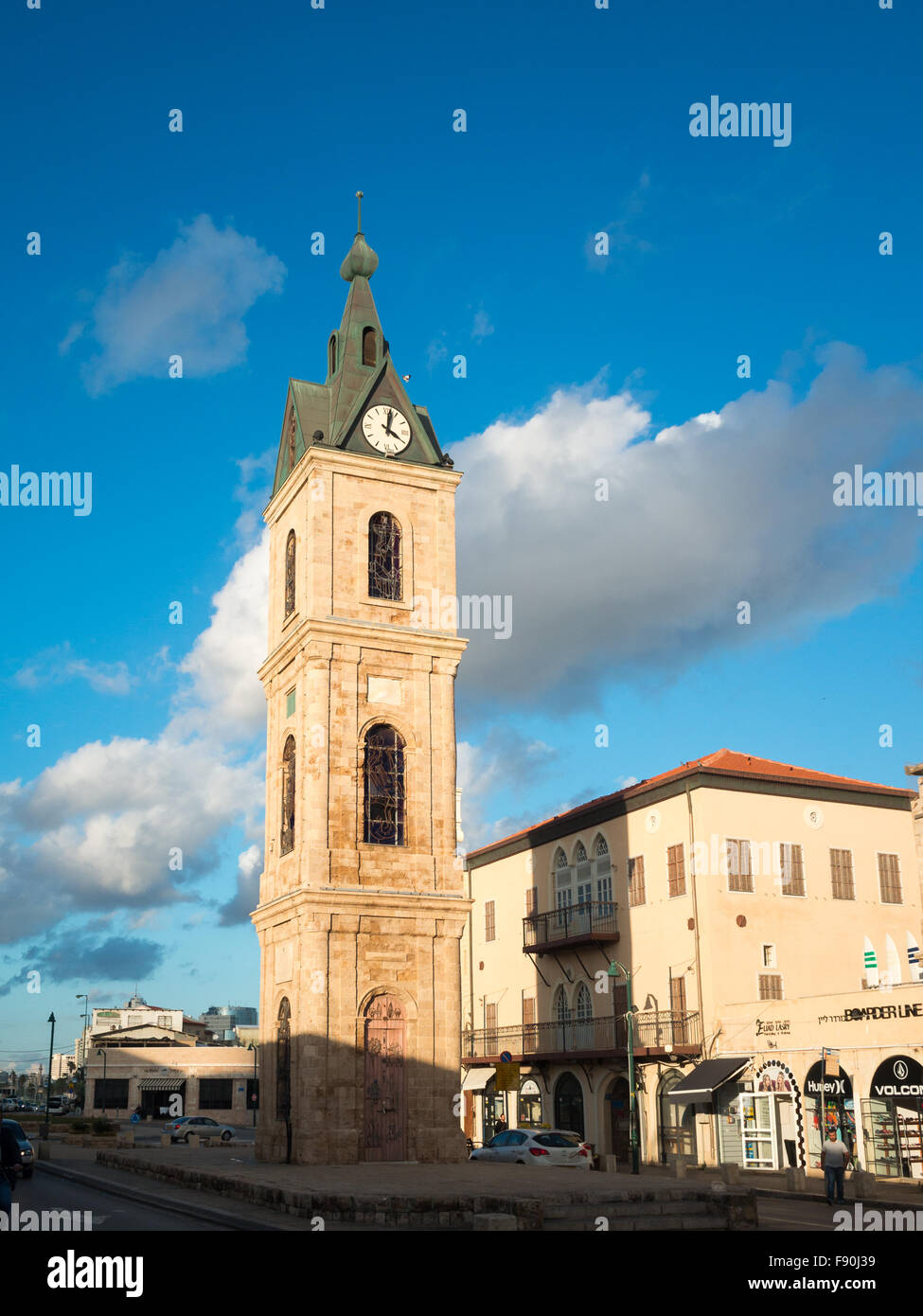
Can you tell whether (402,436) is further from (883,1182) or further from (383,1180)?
(883,1182)

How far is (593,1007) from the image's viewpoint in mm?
47094

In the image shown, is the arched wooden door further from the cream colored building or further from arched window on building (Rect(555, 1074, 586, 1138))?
arched window on building (Rect(555, 1074, 586, 1138))

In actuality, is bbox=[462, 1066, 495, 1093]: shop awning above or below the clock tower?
below

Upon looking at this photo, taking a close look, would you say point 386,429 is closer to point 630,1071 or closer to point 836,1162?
point 630,1071

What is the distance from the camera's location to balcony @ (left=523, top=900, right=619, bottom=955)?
47000mm

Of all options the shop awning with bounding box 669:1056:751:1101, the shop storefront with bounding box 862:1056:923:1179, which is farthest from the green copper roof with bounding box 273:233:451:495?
the shop storefront with bounding box 862:1056:923:1179

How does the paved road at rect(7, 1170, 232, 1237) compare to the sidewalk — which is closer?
the sidewalk

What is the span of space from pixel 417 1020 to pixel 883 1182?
12.5 meters

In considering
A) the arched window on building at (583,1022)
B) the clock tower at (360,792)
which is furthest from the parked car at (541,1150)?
the arched window on building at (583,1022)

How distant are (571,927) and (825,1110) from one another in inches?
599

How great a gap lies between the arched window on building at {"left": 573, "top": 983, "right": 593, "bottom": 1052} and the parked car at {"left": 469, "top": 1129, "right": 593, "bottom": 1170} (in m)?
12.5

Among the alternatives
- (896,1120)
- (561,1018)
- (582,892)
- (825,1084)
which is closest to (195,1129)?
(561,1018)

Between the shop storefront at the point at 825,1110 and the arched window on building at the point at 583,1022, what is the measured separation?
11283mm

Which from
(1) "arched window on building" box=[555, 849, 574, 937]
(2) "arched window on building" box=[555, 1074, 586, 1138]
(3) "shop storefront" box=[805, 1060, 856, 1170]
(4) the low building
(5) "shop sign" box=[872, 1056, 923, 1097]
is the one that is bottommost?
(4) the low building
